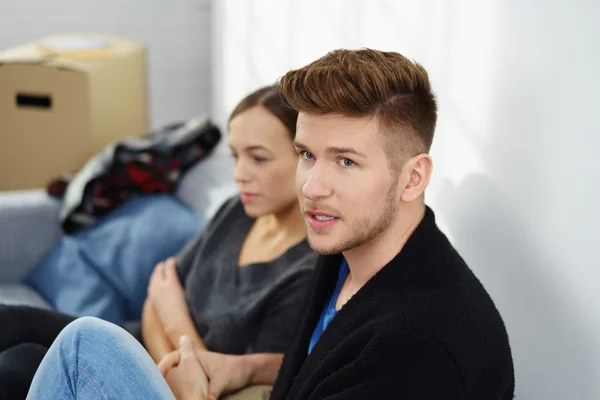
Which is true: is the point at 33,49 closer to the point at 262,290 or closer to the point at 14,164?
the point at 14,164

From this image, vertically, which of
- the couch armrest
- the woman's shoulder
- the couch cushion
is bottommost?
the couch cushion

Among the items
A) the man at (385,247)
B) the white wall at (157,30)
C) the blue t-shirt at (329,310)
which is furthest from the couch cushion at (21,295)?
the white wall at (157,30)

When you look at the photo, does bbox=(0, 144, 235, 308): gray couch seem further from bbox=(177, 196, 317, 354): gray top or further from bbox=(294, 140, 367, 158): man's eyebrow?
bbox=(294, 140, 367, 158): man's eyebrow

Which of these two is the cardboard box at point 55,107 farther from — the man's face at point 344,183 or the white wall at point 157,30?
the man's face at point 344,183

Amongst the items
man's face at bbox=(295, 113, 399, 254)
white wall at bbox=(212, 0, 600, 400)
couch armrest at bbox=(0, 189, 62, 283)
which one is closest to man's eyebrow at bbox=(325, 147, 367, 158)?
man's face at bbox=(295, 113, 399, 254)

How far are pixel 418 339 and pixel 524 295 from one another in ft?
0.96

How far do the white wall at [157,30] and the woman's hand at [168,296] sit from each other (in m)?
2.02

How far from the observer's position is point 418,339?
44.8 inches

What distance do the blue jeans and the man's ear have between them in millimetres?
487

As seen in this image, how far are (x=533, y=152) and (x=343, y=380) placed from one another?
453mm

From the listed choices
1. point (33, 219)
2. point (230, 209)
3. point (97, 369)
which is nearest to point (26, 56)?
point (33, 219)

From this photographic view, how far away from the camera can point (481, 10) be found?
1.44 metres

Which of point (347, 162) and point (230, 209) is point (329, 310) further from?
point (230, 209)

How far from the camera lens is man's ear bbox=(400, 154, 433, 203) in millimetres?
1265
